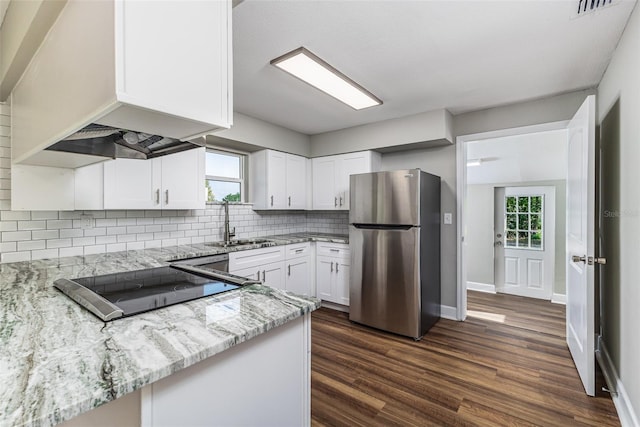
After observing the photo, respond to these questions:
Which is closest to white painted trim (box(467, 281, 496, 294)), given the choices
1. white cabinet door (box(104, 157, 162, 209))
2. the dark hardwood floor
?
the dark hardwood floor

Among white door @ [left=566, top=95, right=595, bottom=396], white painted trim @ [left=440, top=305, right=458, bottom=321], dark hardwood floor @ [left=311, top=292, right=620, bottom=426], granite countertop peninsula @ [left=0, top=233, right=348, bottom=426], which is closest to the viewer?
granite countertop peninsula @ [left=0, top=233, right=348, bottom=426]

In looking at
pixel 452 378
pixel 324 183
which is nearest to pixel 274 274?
pixel 324 183

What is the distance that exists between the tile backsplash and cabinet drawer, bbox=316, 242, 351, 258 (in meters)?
0.81

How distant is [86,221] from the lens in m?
2.37

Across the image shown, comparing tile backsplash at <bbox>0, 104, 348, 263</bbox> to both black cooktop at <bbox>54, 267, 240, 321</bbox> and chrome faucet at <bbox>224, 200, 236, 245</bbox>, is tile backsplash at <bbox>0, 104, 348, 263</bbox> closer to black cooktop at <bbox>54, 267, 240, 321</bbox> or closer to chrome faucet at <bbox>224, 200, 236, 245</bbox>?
chrome faucet at <bbox>224, 200, 236, 245</bbox>

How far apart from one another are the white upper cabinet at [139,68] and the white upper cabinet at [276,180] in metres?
2.50

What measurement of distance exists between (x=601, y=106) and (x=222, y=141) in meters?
3.45

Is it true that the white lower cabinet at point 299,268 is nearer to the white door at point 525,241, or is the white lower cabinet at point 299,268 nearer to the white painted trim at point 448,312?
the white painted trim at point 448,312

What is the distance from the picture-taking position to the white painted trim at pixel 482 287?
4508 millimetres

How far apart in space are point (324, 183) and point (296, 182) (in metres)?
0.38

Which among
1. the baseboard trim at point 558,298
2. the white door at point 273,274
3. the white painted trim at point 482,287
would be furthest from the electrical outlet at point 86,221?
the baseboard trim at point 558,298

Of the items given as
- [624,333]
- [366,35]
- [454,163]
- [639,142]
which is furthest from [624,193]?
[366,35]

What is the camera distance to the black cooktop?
105 centimetres

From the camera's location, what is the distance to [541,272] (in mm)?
4234
